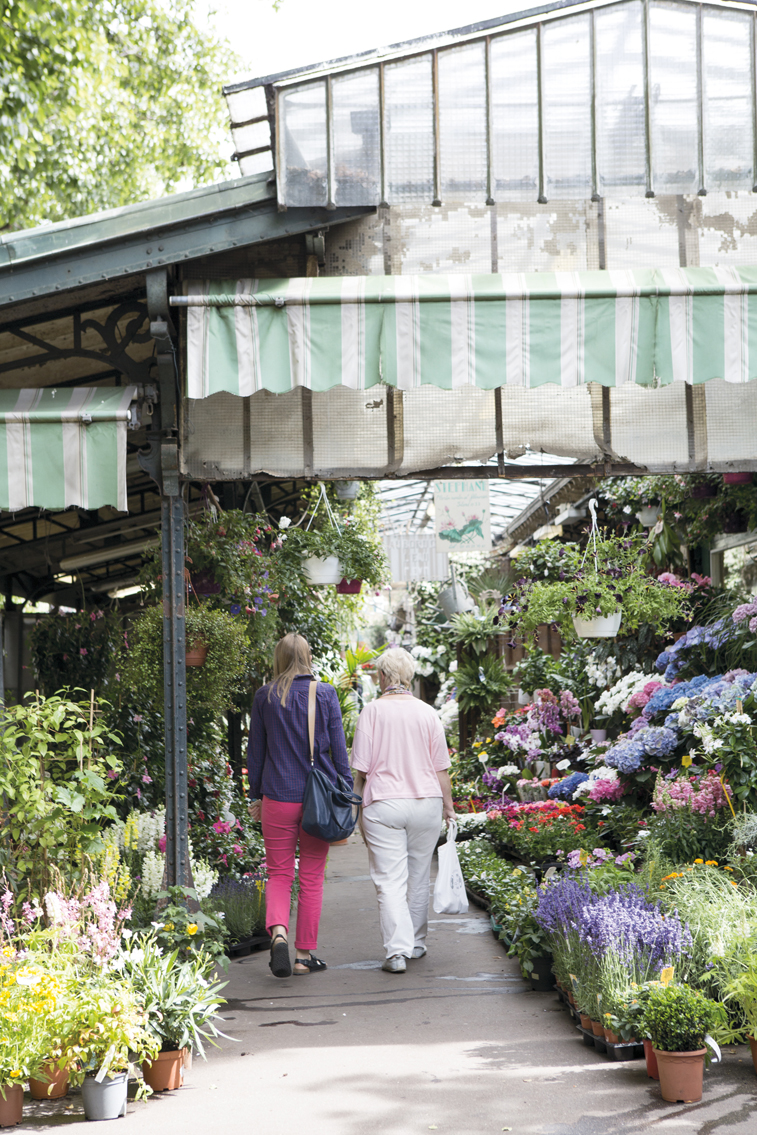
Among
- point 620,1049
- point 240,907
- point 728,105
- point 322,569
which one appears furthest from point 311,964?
point 728,105

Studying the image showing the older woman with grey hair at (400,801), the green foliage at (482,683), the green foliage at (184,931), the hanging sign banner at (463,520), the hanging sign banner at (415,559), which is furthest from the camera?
the hanging sign banner at (415,559)

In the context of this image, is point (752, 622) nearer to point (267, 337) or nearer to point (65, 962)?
point (267, 337)

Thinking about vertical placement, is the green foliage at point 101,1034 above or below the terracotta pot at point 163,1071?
above

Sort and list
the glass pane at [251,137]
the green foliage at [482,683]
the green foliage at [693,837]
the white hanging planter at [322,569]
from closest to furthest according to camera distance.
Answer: the green foliage at [693,837] < the glass pane at [251,137] < the white hanging planter at [322,569] < the green foliage at [482,683]

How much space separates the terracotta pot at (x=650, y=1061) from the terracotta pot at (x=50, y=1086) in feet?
7.31

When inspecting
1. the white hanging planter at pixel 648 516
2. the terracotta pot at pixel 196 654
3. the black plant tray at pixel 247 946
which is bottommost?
the black plant tray at pixel 247 946

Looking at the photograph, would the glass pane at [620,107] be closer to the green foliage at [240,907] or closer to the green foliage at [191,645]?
the green foliage at [191,645]

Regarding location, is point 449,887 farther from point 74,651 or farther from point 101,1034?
point 74,651

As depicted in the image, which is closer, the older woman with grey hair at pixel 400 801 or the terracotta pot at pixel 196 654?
the older woman with grey hair at pixel 400 801

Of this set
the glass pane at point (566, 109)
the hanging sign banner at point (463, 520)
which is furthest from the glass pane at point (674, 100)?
the hanging sign banner at point (463, 520)

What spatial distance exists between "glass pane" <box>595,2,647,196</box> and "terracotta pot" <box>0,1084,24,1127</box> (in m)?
4.89

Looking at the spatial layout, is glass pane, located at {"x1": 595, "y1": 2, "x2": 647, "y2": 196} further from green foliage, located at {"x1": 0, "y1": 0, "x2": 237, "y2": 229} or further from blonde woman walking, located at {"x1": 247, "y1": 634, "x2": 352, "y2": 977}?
green foliage, located at {"x1": 0, "y1": 0, "x2": 237, "y2": 229}

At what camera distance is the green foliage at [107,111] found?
12.4 meters

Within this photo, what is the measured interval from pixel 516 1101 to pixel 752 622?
417cm
